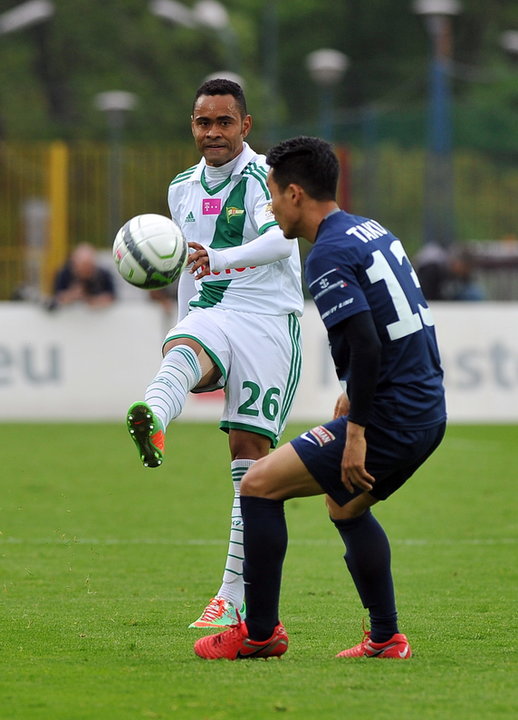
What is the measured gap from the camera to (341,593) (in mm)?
7930

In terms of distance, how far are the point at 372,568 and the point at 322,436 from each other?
626mm

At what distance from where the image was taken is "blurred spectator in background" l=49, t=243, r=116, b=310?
62.6 ft

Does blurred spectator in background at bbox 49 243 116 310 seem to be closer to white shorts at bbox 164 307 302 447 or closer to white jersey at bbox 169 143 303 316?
white jersey at bbox 169 143 303 316

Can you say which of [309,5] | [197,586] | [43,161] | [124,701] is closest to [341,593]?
[197,586]

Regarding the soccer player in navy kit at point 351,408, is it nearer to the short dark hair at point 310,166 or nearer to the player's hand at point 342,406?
the short dark hair at point 310,166

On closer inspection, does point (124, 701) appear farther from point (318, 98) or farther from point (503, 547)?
point (318, 98)

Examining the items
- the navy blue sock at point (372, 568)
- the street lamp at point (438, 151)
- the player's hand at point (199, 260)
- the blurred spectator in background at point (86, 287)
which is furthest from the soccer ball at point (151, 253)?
the street lamp at point (438, 151)

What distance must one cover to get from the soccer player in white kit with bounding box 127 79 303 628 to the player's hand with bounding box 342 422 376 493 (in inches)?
51.7

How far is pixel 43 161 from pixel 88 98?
28.2m

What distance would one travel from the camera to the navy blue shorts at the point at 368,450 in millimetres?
5664

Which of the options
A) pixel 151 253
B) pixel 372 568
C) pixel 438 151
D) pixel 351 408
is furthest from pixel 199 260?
pixel 438 151

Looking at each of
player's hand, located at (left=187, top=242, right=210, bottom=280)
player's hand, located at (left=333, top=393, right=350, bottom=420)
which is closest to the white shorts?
player's hand, located at (left=187, top=242, right=210, bottom=280)

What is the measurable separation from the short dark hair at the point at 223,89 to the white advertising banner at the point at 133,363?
11.1 meters

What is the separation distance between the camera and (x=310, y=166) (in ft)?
18.9
